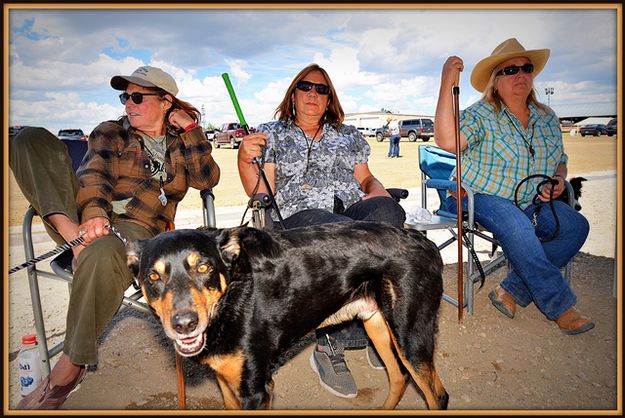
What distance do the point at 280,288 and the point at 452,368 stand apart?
175 centimetres

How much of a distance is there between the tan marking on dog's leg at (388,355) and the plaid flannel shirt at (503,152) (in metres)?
1.91

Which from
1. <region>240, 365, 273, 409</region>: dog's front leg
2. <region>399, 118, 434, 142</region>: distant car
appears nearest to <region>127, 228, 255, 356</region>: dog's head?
<region>240, 365, 273, 409</region>: dog's front leg

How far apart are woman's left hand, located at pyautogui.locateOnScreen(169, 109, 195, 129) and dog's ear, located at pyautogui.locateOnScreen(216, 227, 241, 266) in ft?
5.16

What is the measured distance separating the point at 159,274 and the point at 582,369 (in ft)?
10.4

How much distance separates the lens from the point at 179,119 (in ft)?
12.3

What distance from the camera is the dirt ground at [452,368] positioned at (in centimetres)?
310

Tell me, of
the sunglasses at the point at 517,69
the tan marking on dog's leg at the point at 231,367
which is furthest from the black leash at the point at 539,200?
the tan marking on dog's leg at the point at 231,367

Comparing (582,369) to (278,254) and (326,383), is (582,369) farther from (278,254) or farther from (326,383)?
(278,254)

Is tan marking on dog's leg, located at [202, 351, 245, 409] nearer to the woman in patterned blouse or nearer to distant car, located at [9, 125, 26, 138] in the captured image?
the woman in patterned blouse

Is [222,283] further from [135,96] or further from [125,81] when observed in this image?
[125,81]

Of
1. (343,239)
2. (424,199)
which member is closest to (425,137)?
(424,199)

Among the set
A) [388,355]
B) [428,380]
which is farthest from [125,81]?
[428,380]

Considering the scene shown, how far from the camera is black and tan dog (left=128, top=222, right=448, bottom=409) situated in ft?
7.57

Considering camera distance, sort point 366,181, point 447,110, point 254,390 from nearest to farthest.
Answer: point 254,390 → point 447,110 → point 366,181
